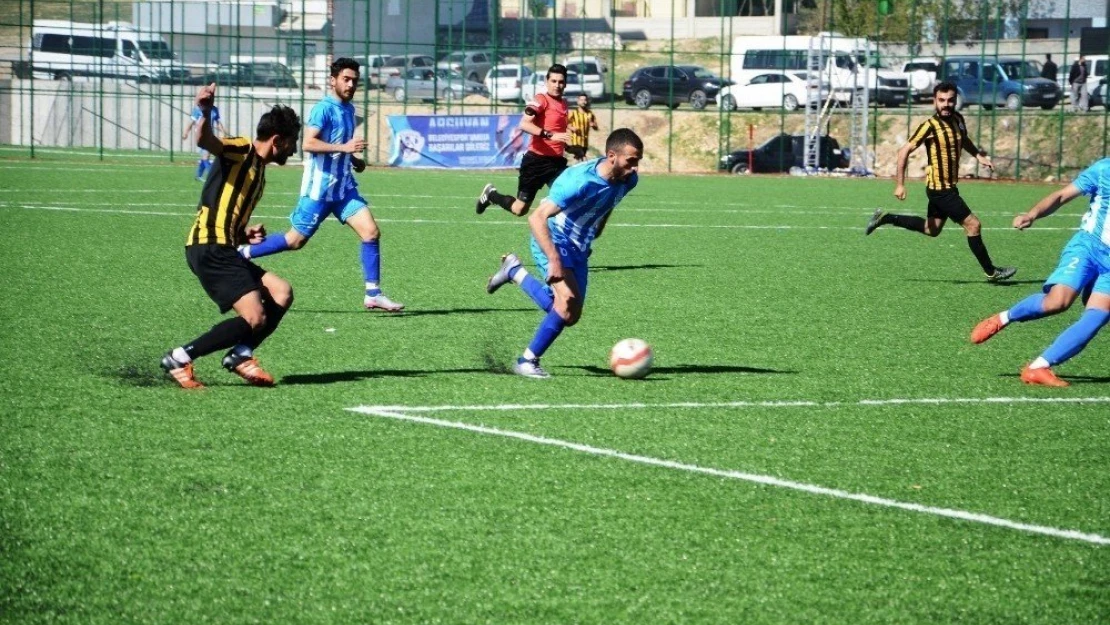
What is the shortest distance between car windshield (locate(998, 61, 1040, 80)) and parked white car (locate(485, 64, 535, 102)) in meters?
14.0

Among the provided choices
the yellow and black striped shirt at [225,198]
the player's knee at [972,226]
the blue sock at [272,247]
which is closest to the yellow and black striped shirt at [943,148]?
the player's knee at [972,226]

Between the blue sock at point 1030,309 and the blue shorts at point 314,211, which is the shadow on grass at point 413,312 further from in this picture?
the blue sock at point 1030,309

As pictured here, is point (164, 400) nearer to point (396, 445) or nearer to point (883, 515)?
point (396, 445)

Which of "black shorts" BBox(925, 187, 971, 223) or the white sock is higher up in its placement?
"black shorts" BBox(925, 187, 971, 223)

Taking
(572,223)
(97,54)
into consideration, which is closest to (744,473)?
(572,223)

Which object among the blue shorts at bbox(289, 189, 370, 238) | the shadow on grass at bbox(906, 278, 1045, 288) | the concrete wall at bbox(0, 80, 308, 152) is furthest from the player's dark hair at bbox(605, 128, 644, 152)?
the concrete wall at bbox(0, 80, 308, 152)

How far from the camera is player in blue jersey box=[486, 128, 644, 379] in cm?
824

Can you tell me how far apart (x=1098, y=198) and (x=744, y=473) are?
3659 millimetres

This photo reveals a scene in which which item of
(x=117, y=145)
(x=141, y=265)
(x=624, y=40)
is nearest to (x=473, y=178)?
(x=117, y=145)

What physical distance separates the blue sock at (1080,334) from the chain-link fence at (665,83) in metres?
30.1

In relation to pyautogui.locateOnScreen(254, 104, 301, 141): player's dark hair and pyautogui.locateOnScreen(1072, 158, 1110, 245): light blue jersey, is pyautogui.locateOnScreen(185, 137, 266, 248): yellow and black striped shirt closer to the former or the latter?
pyautogui.locateOnScreen(254, 104, 301, 141): player's dark hair

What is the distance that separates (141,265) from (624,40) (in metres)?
55.2

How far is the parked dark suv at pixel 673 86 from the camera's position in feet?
150

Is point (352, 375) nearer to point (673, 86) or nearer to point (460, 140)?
point (460, 140)
